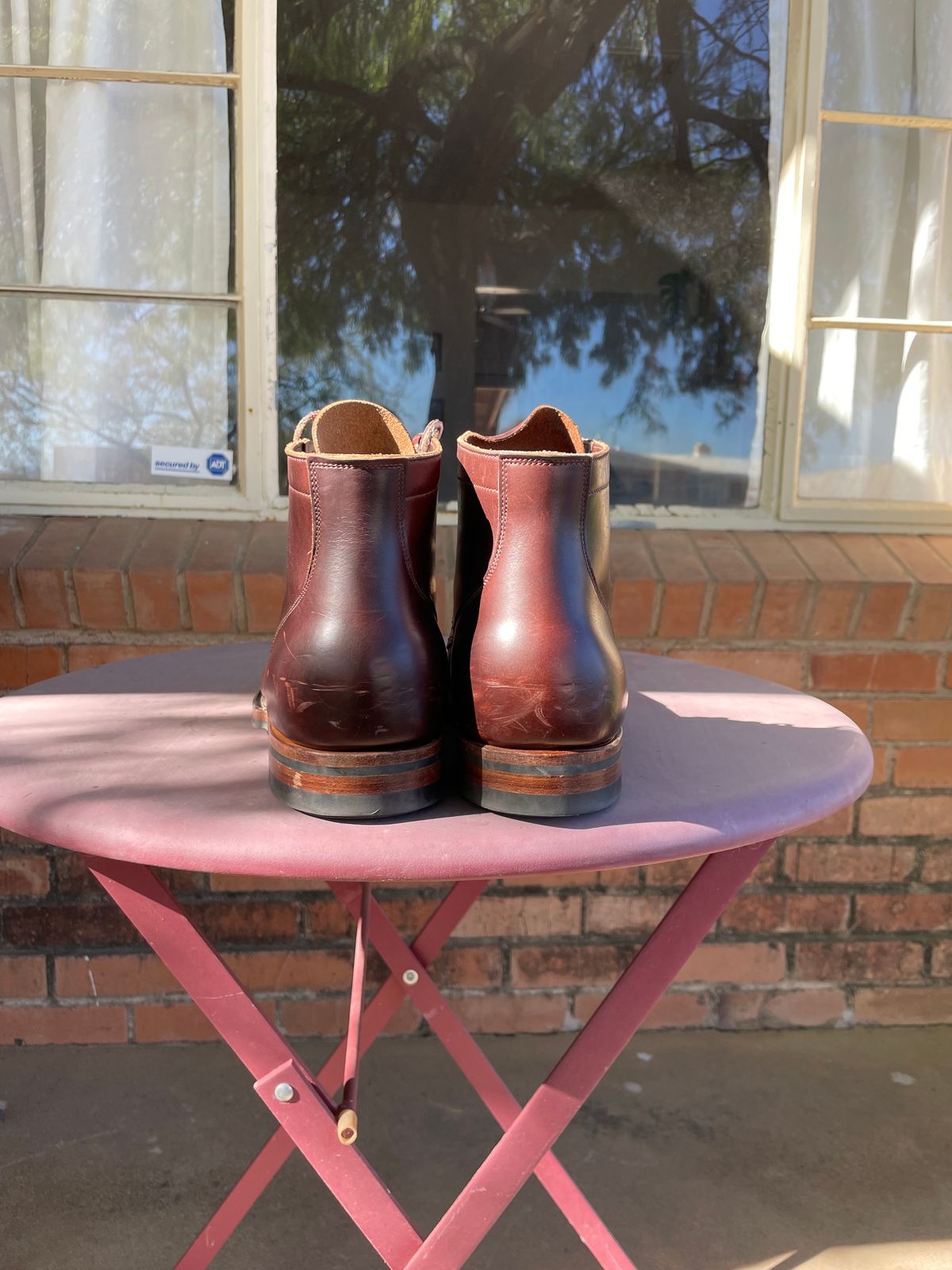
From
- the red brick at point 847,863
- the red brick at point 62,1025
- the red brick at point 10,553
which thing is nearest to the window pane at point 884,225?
the red brick at point 847,863

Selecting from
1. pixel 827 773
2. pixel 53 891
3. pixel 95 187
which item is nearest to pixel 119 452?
pixel 95 187

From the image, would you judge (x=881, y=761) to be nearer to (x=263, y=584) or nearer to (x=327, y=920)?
(x=327, y=920)

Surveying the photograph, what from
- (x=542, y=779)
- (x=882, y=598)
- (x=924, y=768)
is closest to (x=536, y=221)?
(x=882, y=598)

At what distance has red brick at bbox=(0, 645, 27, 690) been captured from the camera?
6.93ft

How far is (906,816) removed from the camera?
2.32 meters

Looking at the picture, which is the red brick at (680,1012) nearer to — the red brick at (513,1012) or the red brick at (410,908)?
the red brick at (513,1012)

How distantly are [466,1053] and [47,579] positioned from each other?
1.11 metres

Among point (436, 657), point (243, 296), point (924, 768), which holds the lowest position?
point (924, 768)

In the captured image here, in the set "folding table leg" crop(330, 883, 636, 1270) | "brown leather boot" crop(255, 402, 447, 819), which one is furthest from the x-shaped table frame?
"folding table leg" crop(330, 883, 636, 1270)

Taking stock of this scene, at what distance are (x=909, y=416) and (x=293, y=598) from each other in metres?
1.74

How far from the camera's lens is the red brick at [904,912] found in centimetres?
236

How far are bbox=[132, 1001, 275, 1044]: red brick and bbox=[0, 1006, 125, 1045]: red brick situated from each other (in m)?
0.03

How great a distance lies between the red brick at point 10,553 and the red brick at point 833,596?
4.85 feet

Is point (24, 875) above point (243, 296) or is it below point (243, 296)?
below
